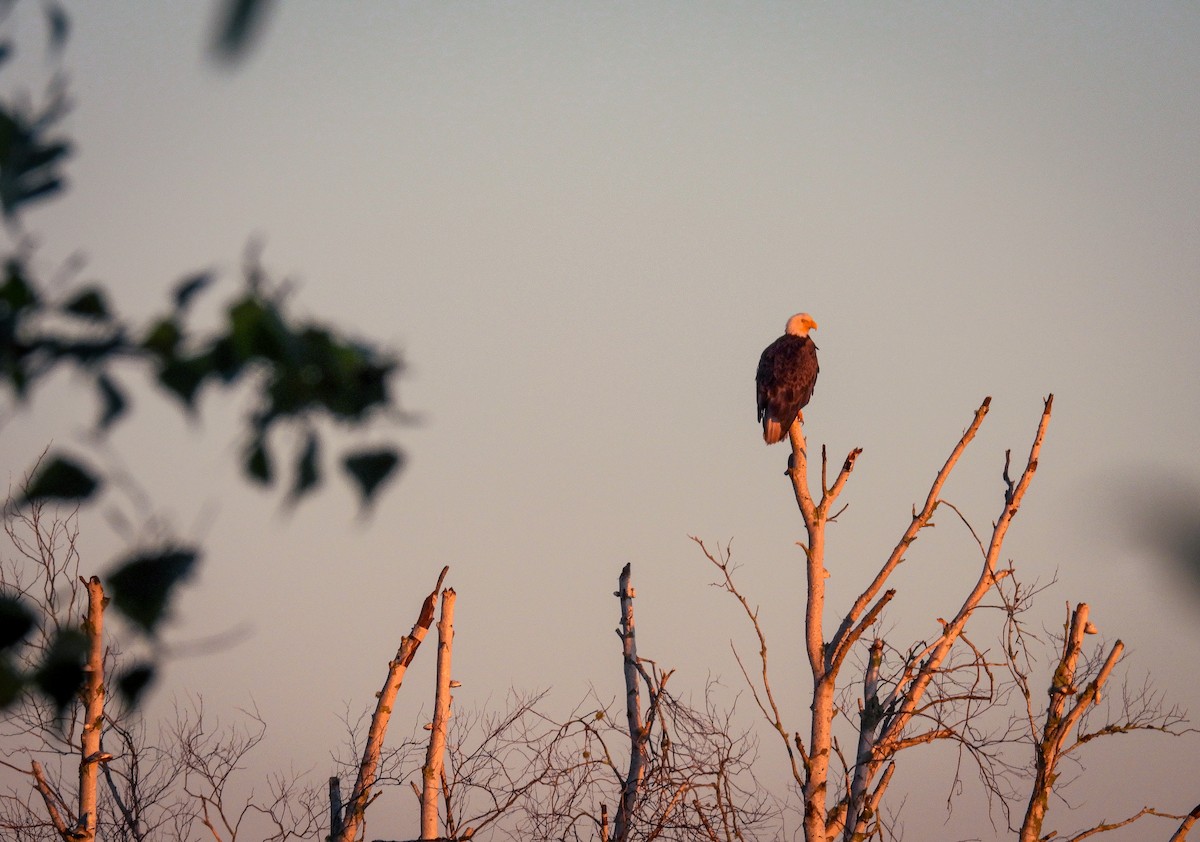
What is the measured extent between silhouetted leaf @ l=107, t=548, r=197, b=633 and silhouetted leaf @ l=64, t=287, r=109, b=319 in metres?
0.25

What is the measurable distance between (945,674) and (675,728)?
1711 mm

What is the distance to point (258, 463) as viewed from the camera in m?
1.12

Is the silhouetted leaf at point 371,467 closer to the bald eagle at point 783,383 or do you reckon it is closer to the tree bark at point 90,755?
the tree bark at point 90,755

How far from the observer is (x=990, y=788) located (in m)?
7.25

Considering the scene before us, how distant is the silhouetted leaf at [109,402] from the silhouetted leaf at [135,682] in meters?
0.23

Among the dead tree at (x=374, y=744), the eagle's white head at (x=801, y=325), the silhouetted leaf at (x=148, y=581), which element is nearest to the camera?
the silhouetted leaf at (x=148, y=581)

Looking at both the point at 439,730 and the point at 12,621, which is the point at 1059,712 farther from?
the point at 12,621

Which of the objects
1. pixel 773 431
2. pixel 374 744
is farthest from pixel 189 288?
pixel 773 431

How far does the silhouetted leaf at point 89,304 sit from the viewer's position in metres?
1.19

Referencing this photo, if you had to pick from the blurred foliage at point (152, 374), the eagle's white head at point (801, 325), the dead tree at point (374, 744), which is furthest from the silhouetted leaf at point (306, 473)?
the eagle's white head at point (801, 325)

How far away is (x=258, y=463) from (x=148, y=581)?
0.45 ft

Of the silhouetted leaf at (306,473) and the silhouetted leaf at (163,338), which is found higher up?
the silhouetted leaf at (163,338)

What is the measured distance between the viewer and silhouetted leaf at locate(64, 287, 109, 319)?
3.89 feet

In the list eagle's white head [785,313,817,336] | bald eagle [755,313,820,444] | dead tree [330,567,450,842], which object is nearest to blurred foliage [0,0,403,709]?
dead tree [330,567,450,842]
